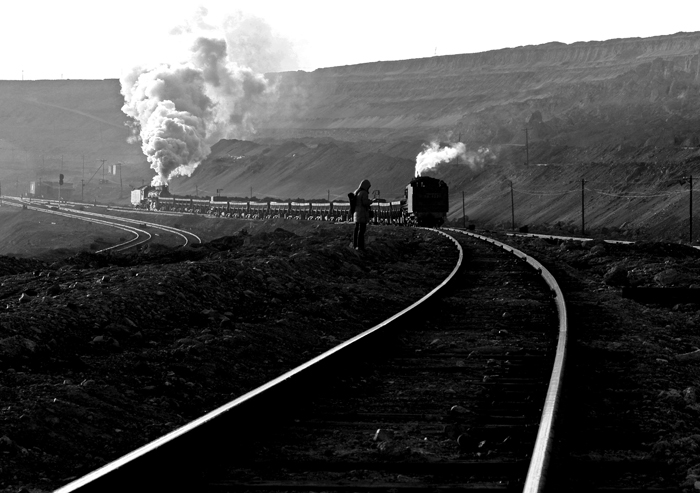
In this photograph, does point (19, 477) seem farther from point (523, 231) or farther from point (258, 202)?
point (258, 202)

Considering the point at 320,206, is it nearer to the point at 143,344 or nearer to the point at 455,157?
the point at 455,157

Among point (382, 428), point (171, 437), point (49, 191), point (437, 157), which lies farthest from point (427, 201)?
point (49, 191)

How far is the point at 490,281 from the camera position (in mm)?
21156

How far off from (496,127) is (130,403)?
183080 mm

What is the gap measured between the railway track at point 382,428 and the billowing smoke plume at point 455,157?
125 metres

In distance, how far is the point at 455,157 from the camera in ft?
465

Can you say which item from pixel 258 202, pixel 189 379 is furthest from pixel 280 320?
pixel 258 202

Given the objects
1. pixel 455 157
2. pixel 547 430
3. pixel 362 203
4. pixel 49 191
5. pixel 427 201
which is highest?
pixel 455 157

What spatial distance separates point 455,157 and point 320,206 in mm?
52794

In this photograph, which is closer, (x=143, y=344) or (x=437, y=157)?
(x=143, y=344)

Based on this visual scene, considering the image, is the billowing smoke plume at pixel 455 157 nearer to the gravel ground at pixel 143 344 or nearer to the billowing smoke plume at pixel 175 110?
the billowing smoke plume at pixel 175 110

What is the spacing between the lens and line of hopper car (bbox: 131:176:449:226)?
6906cm

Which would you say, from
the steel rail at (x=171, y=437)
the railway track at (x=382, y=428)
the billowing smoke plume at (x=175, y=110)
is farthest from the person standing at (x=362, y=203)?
the billowing smoke plume at (x=175, y=110)

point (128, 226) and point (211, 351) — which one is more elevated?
point (211, 351)
